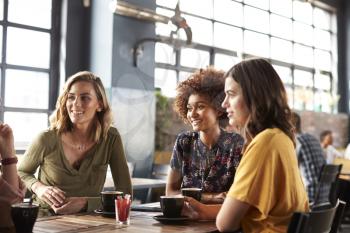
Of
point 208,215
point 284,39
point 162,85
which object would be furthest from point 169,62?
point 208,215

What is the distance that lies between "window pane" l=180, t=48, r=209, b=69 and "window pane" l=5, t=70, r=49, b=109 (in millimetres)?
1916

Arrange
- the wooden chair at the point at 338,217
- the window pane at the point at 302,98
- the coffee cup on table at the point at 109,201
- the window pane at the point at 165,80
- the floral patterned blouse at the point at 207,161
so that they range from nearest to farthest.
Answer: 1. the wooden chair at the point at 338,217
2. the coffee cup on table at the point at 109,201
3. the floral patterned blouse at the point at 207,161
4. the window pane at the point at 165,80
5. the window pane at the point at 302,98

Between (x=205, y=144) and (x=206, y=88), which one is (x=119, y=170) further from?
(x=206, y=88)

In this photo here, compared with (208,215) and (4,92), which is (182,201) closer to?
(208,215)

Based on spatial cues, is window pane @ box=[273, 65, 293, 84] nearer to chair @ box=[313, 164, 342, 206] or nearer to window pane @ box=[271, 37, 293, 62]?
window pane @ box=[271, 37, 293, 62]

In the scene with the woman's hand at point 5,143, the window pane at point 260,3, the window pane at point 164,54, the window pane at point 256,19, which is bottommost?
the woman's hand at point 5,143

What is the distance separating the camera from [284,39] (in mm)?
8023

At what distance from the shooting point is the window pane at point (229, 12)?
6.69 m

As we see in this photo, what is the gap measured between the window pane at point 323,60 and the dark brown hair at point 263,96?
7526 millimetres

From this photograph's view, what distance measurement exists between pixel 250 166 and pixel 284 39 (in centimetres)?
694

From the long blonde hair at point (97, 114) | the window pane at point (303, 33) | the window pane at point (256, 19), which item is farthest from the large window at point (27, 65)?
the window pane at point (303, 33)

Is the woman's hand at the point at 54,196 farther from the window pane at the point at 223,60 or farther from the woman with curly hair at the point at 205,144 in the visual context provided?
the window pane at the point at 223,60

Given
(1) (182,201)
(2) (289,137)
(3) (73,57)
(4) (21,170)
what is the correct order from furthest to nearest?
(3) (73,57) < (4) (21,170) < (1) (182,201) < (2) (289,137)

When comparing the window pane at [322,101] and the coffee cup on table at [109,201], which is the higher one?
the window pane at [322,101]
